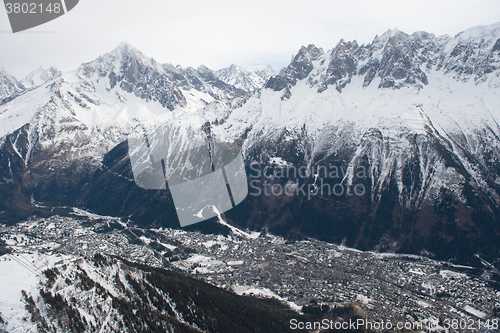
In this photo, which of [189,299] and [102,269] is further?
[189,299]

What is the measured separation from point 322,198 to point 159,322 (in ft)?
404

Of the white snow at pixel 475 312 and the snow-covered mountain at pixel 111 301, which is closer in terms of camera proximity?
the snow-covered mountain at pixel 111 301

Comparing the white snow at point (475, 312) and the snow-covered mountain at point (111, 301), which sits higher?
the snow-covered mountain at point (111, 301)

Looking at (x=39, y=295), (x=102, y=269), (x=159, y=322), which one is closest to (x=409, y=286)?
(x=159, y=322)

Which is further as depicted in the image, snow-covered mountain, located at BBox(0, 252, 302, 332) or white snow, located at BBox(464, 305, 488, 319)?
white snow, located at BBox(464, 305, 488, 319)

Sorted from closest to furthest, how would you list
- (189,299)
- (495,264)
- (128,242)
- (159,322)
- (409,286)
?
(159,322) < (189,299) < (409,286) < (495,264) < (128,242)

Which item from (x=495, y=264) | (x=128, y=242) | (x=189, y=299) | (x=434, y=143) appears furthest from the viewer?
(x=434, y=143)

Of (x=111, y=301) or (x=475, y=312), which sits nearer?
(x=111, y=301)

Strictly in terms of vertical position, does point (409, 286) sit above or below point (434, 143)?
below

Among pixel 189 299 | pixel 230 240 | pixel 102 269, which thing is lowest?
pixel 230 240

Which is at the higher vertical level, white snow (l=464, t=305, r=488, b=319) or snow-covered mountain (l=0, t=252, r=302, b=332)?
snow-covered mountain (l=0, t=252, r=302, b=332)

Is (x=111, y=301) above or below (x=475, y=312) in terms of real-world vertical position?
above

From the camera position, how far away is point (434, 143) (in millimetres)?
183625

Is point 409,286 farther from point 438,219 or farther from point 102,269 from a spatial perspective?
point 102,269
